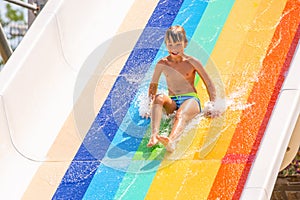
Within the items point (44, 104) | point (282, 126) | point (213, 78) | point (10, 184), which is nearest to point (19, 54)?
point (44, 104)

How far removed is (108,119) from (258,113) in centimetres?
66

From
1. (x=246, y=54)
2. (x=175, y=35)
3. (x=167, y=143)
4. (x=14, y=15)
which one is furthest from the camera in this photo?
(x=14, y=15)

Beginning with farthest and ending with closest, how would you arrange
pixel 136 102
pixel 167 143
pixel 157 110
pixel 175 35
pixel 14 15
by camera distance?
pixel 14 15, pixel 136 102, pixel 175 35, pixel 157 110, pixel 167 143

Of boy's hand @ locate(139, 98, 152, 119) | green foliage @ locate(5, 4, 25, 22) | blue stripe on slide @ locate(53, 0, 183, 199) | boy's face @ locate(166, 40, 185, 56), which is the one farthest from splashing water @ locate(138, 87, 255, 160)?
green foliage @ locate(5, 4, 25, 22)

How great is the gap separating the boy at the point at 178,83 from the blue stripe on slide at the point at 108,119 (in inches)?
7.8

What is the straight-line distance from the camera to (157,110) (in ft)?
10.2

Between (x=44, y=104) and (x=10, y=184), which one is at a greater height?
(x=44, y=104)

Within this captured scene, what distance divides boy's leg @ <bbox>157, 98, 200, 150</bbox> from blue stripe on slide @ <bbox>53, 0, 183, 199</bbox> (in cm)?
29

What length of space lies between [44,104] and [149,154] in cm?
60

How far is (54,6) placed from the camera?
11.8 feet

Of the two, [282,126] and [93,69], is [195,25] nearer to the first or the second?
[93,69]

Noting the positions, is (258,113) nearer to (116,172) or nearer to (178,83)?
(178,83)

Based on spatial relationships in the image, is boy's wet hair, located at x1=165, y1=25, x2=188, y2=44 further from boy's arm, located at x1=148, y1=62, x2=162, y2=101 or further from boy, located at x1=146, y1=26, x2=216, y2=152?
boy's arm, located at x1=148, y1=62, x2=162, y2=101

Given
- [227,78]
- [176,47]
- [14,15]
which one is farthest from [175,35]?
[14,15]
